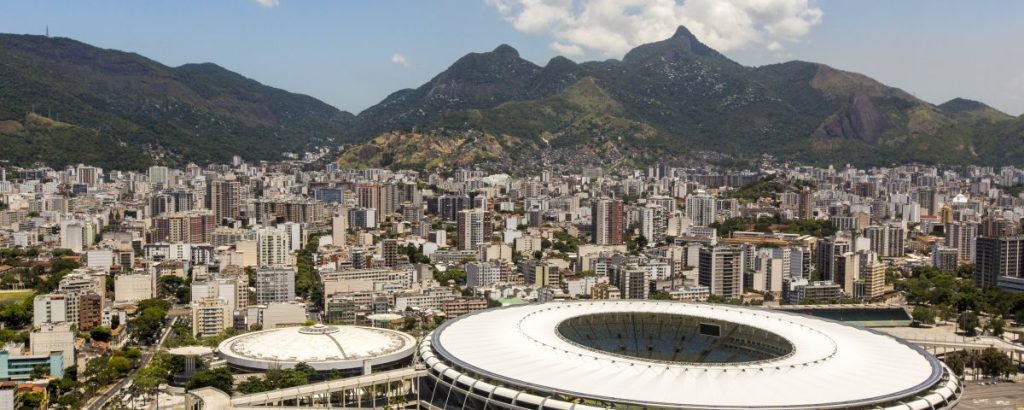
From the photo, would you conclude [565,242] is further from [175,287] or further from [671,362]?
[671,362]

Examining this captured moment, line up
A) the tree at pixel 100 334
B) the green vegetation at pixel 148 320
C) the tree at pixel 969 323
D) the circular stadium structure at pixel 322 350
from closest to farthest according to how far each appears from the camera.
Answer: the circular stadium structure at pixel 322 350 → the tree at pixel 100 334 → the green vegetation at pixel 148 320 → the tree at pixel 969 323

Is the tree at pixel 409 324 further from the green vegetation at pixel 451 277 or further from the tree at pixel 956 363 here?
the tree at pixel 956 363

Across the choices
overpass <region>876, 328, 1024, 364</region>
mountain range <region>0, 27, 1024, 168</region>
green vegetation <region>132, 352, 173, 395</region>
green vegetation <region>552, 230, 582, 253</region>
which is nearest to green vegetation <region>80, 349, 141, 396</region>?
green vegetation <region>132, 352, 173, 395</region>

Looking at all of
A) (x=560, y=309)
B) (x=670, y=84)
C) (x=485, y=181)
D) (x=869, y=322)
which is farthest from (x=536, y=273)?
(x=670, y=84)

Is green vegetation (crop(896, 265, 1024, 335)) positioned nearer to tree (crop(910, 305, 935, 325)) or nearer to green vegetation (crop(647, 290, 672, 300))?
tree (crop(910, 305, 935, 325))

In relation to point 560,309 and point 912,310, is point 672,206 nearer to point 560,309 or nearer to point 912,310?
point 912,310

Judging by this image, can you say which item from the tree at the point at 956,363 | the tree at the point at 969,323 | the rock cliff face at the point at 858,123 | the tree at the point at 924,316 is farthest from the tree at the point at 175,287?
the rock cliff face at the point at 858,123

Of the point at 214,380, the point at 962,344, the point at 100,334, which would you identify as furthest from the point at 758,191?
the point at 214,380
